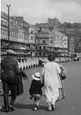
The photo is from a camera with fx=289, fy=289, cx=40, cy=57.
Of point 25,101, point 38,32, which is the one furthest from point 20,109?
point 38,32

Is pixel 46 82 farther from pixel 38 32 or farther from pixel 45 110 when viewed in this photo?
pixel 38 32

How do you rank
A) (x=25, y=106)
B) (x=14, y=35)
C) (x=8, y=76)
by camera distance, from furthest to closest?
(x=14, y=35)
(x=25, y=106)
(x=8, y=76)

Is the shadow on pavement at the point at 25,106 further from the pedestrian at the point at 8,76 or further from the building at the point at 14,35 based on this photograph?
the building at the point at 14,35

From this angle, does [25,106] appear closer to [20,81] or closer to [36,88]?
[36,88]

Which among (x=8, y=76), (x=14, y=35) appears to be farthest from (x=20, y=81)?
(x=14, y=35)

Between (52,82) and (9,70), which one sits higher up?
(9,70)

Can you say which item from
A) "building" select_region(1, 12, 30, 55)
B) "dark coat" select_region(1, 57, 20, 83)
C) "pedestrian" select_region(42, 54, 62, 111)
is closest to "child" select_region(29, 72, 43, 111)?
"pedestrian" select_region(42, 54, 62, 111)

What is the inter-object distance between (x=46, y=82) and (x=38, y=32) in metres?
110

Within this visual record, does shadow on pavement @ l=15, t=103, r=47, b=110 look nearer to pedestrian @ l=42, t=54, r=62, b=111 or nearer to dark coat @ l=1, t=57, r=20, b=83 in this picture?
pedestrian @ l=42, t=54, r=62, b=111

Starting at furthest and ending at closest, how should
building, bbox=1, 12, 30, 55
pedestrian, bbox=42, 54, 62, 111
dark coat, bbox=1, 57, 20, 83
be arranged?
1. building, bbox=1, 12, 30, 55
2. pedestrian, bbox=42, 54, 62, 111
3. dark coat, bbox=1, 57, 20, 83

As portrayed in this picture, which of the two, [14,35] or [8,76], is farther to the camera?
[14,35]

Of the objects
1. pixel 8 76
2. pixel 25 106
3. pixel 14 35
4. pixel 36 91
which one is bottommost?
pixel 25 106

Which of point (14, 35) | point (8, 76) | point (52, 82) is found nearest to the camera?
point (8, 76)

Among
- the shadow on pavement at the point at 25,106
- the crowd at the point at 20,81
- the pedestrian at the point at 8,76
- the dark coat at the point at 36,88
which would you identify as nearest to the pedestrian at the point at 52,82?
the crowd at the point at 20,81
